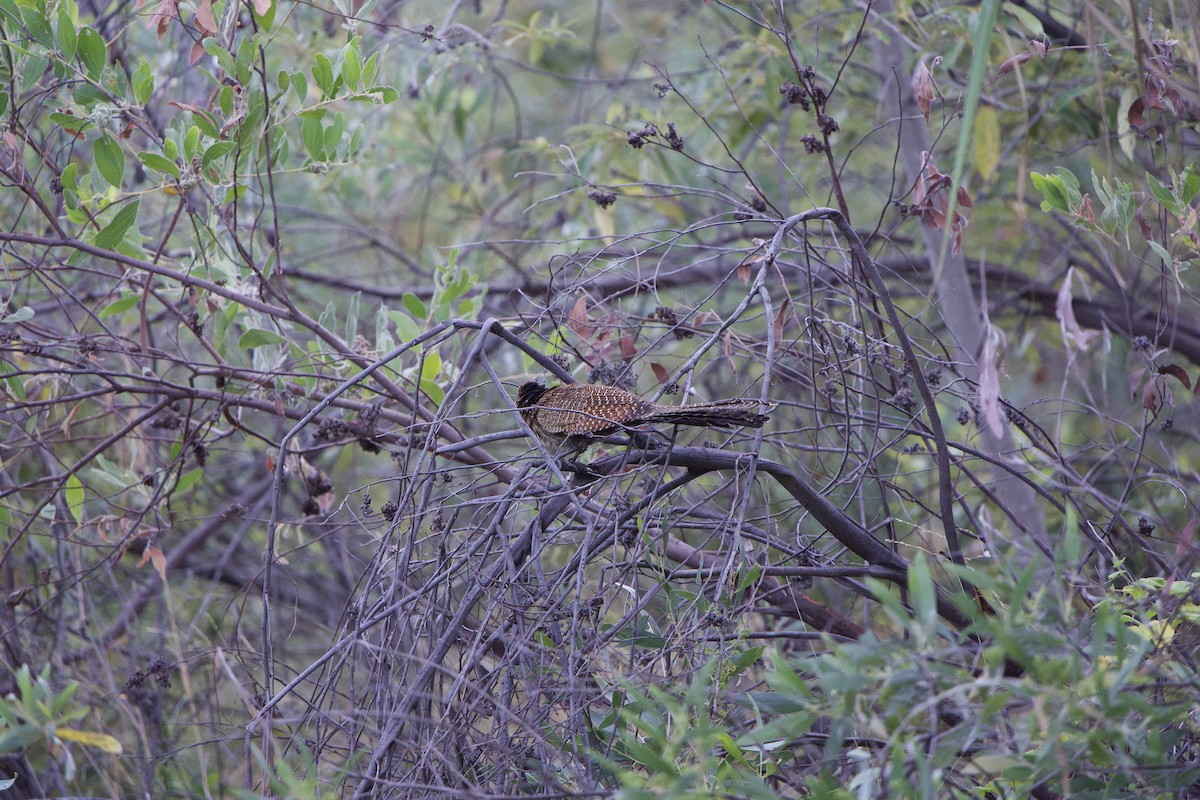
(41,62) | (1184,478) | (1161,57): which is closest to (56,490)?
(41,62)

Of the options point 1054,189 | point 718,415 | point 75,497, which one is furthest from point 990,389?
point 75,497

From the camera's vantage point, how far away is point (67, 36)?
2.38m

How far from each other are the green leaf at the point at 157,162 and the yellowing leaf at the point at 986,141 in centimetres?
240

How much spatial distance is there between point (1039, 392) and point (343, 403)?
4.29m

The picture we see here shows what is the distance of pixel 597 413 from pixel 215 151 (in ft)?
3.89

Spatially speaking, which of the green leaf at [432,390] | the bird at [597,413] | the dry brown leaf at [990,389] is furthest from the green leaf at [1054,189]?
the green leaf at [432,390]

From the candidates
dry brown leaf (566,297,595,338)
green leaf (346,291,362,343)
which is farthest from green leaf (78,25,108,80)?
dry brown leaf (566,297,595,338)

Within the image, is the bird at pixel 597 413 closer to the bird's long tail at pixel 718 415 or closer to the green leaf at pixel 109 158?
the bird's long tail at pixel 718 415

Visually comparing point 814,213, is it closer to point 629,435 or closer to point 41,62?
point 629,435

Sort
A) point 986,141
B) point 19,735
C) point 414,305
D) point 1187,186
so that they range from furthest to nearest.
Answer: point 986,141 → point 414,305 → point 1187,186 → point 19,735

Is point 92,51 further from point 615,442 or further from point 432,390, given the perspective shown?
point 615,442

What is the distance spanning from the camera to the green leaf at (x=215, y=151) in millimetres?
2408

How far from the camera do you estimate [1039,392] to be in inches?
223

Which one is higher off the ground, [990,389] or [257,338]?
[990,389]
